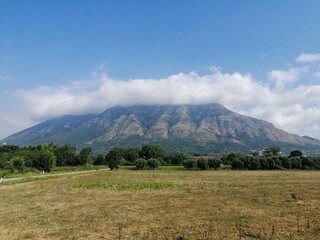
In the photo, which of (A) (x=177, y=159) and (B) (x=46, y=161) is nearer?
(B) (x=46, y=161)

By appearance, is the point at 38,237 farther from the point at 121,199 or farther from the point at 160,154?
the point at 160,154

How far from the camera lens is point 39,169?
119 meters

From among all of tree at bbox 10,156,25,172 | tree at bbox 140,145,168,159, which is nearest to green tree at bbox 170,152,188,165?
tree at bbox 140,145,168,159

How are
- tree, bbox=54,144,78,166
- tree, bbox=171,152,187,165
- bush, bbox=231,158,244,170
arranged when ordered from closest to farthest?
bush, bbox=231,158,244,170 → tree, bbox=54,144,78,166 → tree, bbox=171,152,187,165

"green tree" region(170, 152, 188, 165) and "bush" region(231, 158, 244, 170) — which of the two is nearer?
"bush" region(231, 158, 244, 170)

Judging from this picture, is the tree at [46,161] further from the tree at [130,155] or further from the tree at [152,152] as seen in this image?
the tree at [152,152]

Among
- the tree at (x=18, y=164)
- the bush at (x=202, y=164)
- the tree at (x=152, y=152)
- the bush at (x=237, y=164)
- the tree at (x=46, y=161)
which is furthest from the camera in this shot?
the tree at (x=152, y=152)

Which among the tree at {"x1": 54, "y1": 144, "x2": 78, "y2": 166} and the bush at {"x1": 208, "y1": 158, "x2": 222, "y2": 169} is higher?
the tree at {"x1": 54, "y1": 144, "x2": 78, "y2": 166}

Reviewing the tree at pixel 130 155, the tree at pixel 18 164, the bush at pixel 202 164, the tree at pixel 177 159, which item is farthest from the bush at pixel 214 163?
the tree at pixel 130 155

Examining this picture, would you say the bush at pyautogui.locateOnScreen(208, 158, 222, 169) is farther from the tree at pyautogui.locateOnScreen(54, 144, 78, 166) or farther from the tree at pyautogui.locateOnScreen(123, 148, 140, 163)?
the tree at pyautogui.locateOnScreen(123, 148, 140, 163)

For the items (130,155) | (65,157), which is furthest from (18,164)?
(130,155)

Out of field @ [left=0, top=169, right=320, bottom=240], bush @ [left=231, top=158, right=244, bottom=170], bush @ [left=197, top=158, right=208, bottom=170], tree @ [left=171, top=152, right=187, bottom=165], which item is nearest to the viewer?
field @ [left=0, top=169, right=320, bottom=240]

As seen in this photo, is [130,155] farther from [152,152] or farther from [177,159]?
[177,159]

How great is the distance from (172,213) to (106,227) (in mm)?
6942
